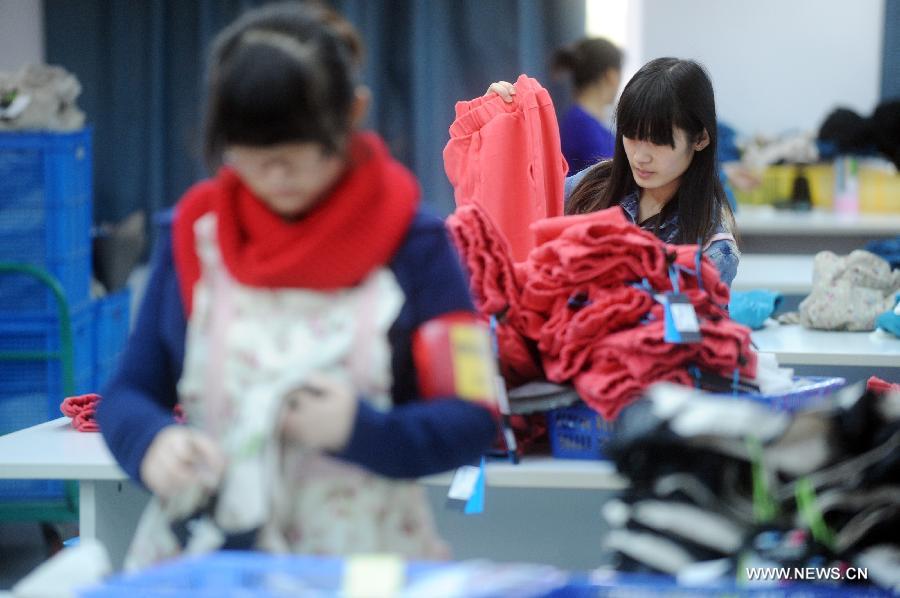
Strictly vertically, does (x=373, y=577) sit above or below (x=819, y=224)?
above

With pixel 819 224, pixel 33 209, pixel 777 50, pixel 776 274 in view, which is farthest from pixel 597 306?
pixel 777 50

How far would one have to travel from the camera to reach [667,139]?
107 inches

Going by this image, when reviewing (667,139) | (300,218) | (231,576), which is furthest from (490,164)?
(231,576)

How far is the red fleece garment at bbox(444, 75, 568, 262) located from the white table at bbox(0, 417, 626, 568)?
0.83 m

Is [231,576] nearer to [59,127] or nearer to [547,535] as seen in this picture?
[547,535]

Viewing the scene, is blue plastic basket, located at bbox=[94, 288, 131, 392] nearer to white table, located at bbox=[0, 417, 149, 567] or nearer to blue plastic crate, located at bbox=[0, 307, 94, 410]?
blue plastic crate, located at bbox=[0, 307, 94, 410]

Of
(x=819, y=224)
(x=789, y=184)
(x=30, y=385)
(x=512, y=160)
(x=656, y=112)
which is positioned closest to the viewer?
(x=656, y=112)

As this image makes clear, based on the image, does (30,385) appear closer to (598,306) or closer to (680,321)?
(598,306)

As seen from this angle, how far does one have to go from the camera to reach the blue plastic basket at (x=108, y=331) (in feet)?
14.0

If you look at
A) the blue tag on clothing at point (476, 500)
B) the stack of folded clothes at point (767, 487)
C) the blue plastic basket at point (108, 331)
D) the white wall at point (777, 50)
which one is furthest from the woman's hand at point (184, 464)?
the white wall at point (777, 50)

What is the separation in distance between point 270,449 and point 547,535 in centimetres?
141

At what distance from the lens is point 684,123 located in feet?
8.96

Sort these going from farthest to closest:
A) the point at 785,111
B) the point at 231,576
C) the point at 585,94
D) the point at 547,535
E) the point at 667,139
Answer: the point at 785,111, the point at 585,94, the point at 667,139, the point at 547,535, the point at 231,576
